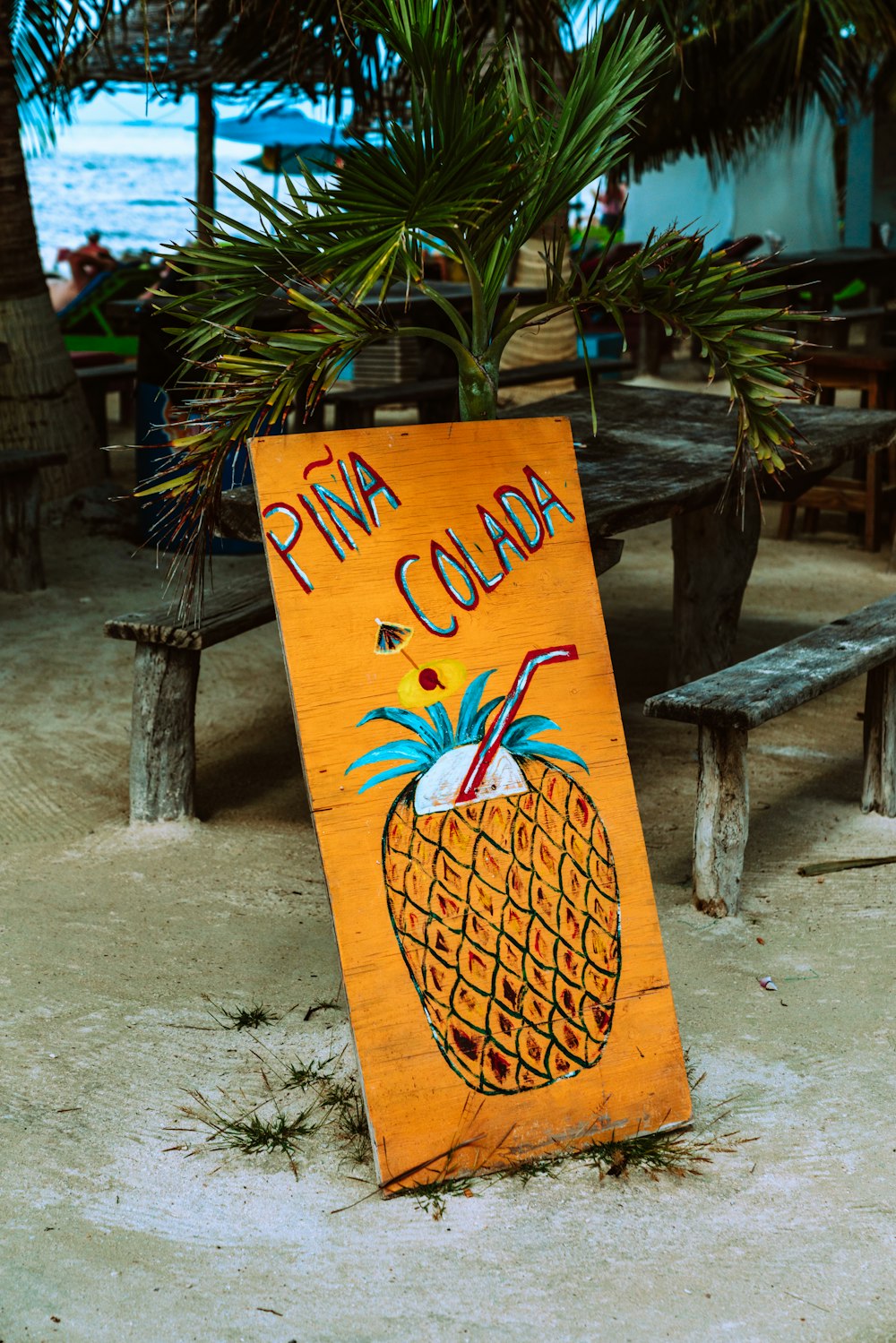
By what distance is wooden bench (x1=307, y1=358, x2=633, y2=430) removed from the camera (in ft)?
21.4

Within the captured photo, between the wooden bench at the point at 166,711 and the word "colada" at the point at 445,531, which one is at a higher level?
the word "colada" at the point at 445,531

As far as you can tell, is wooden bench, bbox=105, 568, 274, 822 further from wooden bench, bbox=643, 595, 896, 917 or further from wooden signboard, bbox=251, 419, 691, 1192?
wooden signboard, bbox=251, 419, 691, 1192

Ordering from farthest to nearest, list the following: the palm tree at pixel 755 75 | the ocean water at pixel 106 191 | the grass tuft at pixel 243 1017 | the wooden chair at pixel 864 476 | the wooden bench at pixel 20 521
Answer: the ocean water at pixel 106 191, the palm tree at pixel 755 75, the wooden chair at pixel 864 476, the wooden bench at pixel 20 521, the grass tuft at pixel 243 1017

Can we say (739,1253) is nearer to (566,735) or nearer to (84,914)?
(566,735)

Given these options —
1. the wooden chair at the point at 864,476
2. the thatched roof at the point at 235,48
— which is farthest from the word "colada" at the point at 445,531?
the wooden chair at the point at 864,476

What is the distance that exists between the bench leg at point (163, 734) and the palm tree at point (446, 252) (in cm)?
91

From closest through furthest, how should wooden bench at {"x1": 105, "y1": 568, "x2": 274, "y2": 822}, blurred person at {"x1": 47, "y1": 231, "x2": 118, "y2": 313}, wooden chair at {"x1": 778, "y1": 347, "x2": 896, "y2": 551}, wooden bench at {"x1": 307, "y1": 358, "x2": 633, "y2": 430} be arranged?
1. wooden bench at {"x1": 105, "y1": 568, "x2": 274, "y2": 822}
2. wooden chair at {"x1": 778, "y1": 347, "x2": 896, "y2": 551}
3. wooden bench at {"x1": 307, "y1": 358, "x2": 633, "y2": 430}
4. blurred person at {"x1": 47, "y1": 231, "x2": 118, "y2": 313}

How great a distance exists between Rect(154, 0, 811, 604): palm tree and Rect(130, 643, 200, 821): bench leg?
91cm

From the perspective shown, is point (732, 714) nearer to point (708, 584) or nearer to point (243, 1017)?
point (243, 1017)

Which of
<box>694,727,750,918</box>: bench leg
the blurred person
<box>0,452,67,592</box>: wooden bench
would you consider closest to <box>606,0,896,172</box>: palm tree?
the blurred person

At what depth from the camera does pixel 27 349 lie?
628cm

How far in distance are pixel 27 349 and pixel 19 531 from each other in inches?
54.5

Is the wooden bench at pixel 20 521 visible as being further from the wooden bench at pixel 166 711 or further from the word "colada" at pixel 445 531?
the word "colada" at pixel 445 531

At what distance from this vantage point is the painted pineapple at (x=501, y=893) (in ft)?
7.11
